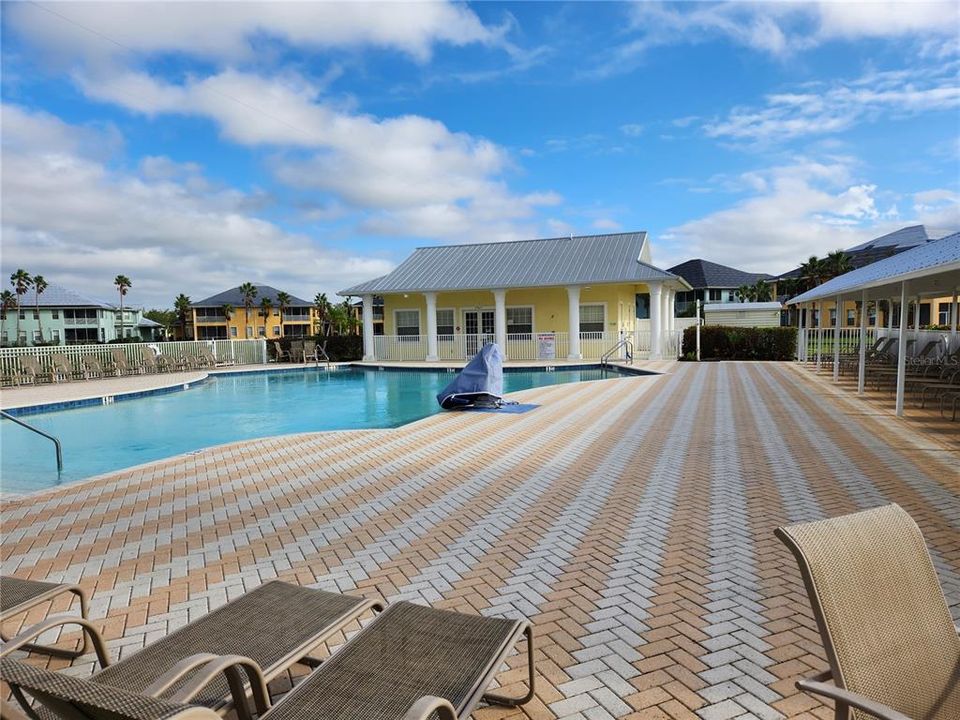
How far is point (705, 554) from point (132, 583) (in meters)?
3.79

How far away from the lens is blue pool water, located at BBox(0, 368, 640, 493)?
9987mm

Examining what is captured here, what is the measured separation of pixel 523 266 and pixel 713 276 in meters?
33.2

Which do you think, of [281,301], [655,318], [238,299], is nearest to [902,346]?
[655,318]

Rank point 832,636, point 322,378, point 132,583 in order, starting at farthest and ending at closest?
point 322,378
point 132,583
point 832,636

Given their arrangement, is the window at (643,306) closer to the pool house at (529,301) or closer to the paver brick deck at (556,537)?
the pool house at (529,301)

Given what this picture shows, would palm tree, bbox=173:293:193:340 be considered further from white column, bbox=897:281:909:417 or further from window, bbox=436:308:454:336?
white column, bbox=897:281:909:417

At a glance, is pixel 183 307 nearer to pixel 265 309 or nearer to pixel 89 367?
pixel 265 309

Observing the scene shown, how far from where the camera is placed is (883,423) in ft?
29.3

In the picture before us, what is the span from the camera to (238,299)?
7662 cm

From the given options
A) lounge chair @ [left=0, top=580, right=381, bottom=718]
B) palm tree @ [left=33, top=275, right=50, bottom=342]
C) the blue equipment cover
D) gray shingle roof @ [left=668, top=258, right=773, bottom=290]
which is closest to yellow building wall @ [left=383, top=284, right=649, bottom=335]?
the blue equipment cover

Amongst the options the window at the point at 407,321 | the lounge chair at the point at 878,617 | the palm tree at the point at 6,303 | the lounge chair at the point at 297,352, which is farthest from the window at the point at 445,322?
the palm tree at the point at 6,303

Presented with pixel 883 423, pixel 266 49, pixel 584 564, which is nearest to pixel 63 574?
pixel 584 564

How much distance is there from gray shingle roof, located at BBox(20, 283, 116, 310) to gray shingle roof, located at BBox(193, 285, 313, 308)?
39.3 ft

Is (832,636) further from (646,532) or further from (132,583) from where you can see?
(132,583)
